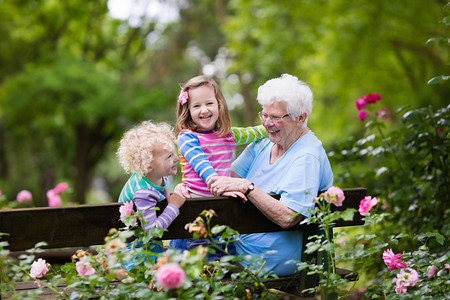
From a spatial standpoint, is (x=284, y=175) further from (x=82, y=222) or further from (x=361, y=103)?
(x=361, y=103)

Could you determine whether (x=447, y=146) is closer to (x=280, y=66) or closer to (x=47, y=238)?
(x=47, y=238)

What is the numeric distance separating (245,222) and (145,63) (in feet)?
60.2

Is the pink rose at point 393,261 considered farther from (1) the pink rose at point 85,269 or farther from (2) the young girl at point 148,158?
(1) the pink rose at point 85,269

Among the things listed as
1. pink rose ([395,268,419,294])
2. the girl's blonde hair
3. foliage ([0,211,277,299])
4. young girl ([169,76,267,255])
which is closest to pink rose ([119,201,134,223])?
foliage ([0,211,277,299])

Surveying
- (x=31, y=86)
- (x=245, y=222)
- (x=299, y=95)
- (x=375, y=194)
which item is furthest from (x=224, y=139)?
(x=31, y=86)

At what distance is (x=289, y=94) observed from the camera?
133 inches

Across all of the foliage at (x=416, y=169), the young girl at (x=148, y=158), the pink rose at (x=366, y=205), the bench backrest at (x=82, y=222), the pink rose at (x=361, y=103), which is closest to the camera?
the bench backrest at (x=82, y=222)

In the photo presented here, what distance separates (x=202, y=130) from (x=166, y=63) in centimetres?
1710

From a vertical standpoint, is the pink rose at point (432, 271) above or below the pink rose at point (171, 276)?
below

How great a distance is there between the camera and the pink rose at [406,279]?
9.70ft

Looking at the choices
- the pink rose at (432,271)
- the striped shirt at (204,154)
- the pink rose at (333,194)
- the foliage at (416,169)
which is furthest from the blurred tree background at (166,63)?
the pink rose at (333,194)

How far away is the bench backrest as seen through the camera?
8.40ft

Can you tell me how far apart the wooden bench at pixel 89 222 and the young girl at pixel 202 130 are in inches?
21.1

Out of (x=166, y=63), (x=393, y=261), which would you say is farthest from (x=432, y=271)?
(x=166, y=63)
